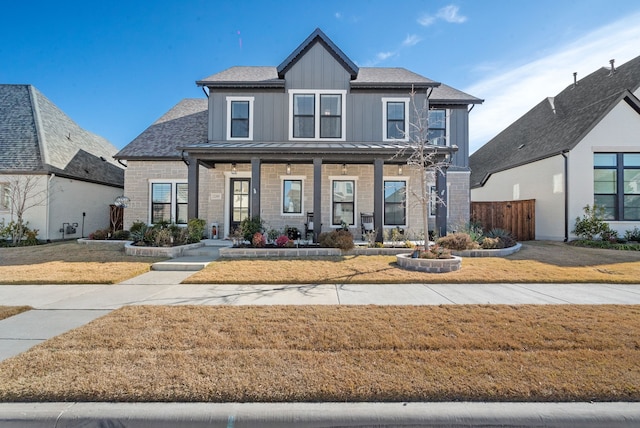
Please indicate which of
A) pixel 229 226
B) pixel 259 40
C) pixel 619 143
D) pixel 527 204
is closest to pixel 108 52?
pixel 259 40

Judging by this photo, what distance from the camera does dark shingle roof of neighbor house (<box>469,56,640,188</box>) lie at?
11.8 metres

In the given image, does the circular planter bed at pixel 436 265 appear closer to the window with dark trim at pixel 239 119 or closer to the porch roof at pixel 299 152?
the porch roof at pixel 299 152

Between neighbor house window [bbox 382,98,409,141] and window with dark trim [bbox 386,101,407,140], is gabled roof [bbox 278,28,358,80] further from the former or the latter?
window with dark trim [bbox 386,101,407,140]

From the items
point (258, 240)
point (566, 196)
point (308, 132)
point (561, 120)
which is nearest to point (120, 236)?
point (258, 240)

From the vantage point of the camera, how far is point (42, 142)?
1261cm

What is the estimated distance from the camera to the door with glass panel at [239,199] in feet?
39.8

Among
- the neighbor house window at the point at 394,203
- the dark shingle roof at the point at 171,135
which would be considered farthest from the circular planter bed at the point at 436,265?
the dark shingle roof at the point at 171,135

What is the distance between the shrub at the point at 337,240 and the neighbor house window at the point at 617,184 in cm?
1112

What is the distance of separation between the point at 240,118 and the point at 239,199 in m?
3.48

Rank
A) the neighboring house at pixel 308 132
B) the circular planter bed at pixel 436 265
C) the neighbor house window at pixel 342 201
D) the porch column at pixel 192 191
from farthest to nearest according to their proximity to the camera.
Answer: the neighbor house window at pixel 342 201 < the neighboring house at pixel 308 132 < the porch column at pixel 192 191 < the circular planter bed at pixel 436 265

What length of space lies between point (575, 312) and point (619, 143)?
12.3m

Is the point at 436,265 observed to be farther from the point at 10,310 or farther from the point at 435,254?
the point at 10,310

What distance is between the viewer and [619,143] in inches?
457

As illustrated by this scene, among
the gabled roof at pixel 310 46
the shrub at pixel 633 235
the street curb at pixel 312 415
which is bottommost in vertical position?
the street curb at pixel 312 415
